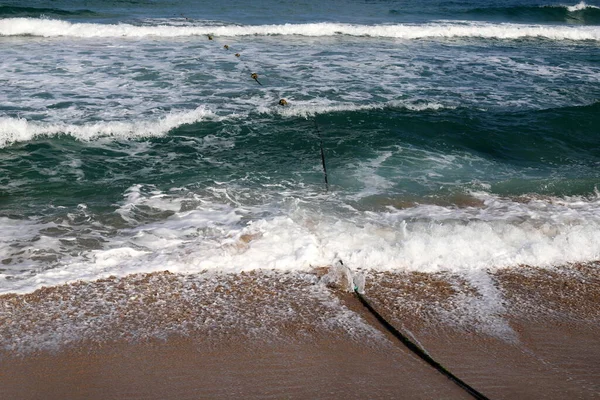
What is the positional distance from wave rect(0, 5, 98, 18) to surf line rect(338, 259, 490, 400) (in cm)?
1860

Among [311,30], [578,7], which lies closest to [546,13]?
[578,7]

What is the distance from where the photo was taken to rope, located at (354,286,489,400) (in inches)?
141

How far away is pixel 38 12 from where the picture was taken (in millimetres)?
19922

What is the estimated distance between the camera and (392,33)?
18.5 m

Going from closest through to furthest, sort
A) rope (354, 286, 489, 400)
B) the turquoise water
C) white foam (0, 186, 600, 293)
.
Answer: rope (354, 286, 489, 400), white foam (0, 186, 600, 293), the turquoise water

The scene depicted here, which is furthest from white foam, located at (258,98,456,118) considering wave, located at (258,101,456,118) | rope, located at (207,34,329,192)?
rope, located at (207,34,329,192)

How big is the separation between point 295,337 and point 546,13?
82.8 ft

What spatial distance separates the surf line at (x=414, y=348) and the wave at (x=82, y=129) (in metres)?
5.04

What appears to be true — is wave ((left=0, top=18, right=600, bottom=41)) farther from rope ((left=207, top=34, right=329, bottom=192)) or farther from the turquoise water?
rope ((left=207, top=34, right=329, bottom=192))

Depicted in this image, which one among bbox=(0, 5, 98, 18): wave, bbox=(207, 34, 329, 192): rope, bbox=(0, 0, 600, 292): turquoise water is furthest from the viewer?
bbox=(0, 5, 98, 18): wave

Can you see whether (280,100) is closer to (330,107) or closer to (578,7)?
(330,107)

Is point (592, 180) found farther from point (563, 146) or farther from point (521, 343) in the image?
point (521, 343)

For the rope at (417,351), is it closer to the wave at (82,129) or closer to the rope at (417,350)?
the rope at (417,350)

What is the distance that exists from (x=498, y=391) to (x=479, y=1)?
27246 millimetres
